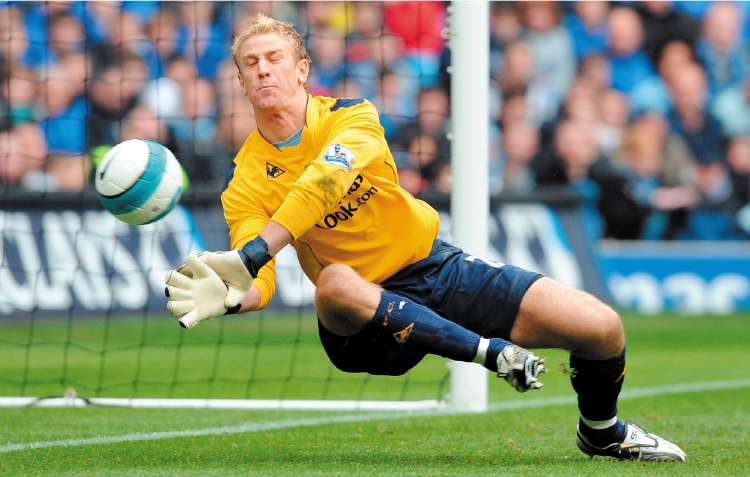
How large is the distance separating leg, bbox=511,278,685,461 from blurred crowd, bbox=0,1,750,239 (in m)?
7.84

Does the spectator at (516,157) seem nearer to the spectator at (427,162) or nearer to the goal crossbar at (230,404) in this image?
the spectator at (427,162)

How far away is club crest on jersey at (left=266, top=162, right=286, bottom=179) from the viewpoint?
6.07m

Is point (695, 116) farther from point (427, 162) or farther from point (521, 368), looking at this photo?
point (521, 368)

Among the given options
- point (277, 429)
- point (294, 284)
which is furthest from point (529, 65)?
point (277, 429)

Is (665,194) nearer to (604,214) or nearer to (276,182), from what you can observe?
(604,214)

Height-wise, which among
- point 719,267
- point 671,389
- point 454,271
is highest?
point 454,271

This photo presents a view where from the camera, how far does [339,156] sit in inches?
221

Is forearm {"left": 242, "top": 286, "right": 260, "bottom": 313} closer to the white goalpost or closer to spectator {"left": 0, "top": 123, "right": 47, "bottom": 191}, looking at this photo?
the white goalpost

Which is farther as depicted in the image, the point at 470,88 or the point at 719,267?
the point at 719,267

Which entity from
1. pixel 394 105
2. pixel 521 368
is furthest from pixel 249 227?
pixel 394 105

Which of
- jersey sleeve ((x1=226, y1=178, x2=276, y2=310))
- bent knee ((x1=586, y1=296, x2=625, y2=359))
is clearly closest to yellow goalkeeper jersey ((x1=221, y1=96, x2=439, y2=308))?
jersey sleeve ((x1=226, y1=178, x2=276, y2=310))

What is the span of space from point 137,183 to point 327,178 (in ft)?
2.88

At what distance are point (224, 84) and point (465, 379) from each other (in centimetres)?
747

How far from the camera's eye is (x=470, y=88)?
326 inches
